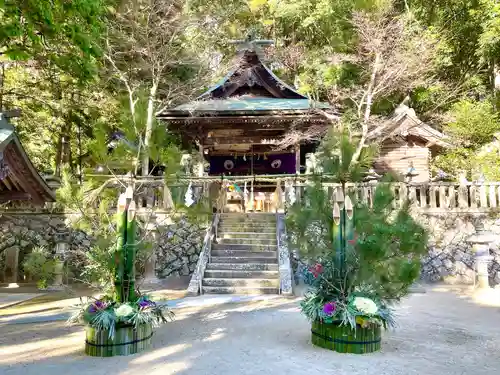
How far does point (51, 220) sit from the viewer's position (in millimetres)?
12258

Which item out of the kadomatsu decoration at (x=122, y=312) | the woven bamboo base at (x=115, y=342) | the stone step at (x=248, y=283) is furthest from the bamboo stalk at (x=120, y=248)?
the stone step at (x=248, y=283)

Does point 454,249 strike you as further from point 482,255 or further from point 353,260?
point 353,260

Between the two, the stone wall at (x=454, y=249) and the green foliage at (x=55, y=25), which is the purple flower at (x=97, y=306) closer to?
the green foliage at (x=55, y=25)

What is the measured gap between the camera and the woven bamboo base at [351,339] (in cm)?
467

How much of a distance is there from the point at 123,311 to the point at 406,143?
51.5 feet

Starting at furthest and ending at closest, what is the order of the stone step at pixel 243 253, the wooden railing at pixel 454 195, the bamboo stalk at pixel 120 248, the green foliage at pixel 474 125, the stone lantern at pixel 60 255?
the green foliage at pixel 474 125
the wooden railing at pixel 454 195
the stone step at pixel 243 253
the stone lantern at pixel 60 255
the bamboo stalk at pixel 120 248

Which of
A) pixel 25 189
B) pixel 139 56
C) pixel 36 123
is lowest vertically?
pixel 25 189

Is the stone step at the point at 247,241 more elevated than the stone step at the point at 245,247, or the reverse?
the stone step at the point at 247,241

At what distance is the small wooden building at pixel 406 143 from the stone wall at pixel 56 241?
8456 millimetres

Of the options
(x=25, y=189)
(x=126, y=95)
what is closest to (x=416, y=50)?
(x=126, y=95)

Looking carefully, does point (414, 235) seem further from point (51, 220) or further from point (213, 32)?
point (213, 32)

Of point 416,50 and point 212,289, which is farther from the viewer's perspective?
point 416,50

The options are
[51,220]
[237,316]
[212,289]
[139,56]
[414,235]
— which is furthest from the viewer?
[139,56]

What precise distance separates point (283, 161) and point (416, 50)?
286 inches
